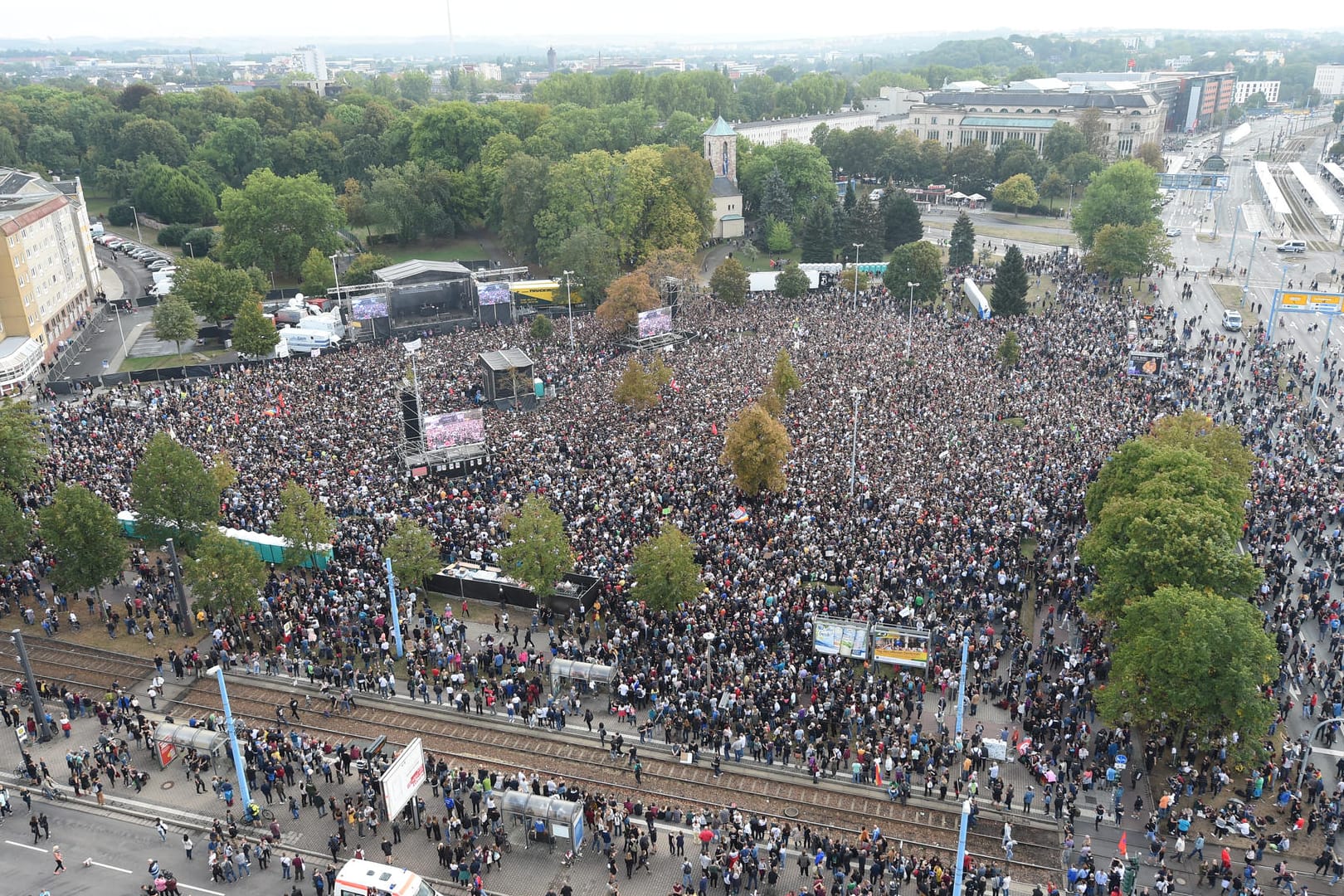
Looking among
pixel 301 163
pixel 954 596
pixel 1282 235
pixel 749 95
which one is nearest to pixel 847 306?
pixel 954 596

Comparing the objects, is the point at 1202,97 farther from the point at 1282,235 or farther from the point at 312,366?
the point at 312,366

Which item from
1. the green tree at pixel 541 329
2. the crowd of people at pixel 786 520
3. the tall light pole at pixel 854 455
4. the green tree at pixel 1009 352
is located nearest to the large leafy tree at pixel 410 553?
the crowd of people at pixel 786 520

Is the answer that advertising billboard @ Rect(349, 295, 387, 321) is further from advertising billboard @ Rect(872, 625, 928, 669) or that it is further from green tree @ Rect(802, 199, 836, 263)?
advertising billboard @ Rect(872, 625, 928, 669)

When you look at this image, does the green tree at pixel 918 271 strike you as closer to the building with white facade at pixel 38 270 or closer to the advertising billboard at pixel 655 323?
the advertising billboard at pixel 655 323

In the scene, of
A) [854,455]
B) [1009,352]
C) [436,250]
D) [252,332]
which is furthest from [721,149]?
[854,455]

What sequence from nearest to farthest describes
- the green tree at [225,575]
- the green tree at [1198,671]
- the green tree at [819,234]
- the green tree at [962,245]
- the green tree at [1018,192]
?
the green tree at [1198,671] → the green tree at [225,575] → the green tree at [962,245] → the green tree at [819,234] → the green tree at [1018,192]

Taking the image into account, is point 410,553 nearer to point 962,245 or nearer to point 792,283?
point 792,283
